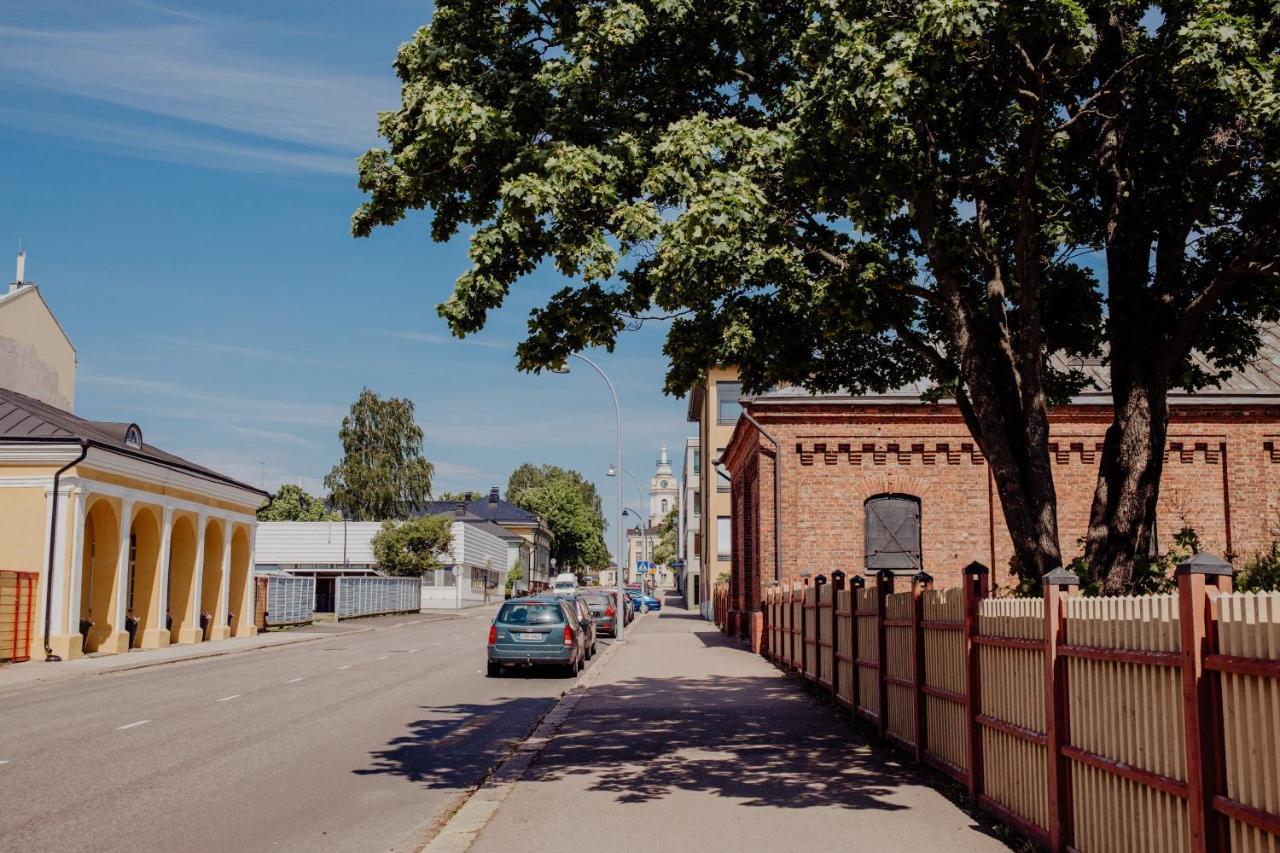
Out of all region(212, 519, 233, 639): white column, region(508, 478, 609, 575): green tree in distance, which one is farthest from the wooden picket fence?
region(508, 478, 609, 575): green tree in distance

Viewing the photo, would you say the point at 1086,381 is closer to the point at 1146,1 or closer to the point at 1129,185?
the point at 1129,185

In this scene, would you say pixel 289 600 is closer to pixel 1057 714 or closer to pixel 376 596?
pixel 376 596

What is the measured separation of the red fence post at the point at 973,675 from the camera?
8.41 metres

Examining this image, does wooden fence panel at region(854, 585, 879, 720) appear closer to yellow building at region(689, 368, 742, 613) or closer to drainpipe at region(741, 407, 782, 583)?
drainpipe at region(741, 407, 782, 583)

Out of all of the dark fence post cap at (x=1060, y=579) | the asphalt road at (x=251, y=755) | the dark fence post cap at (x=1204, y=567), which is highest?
the dark fence post cap at (x=1204, y=567)

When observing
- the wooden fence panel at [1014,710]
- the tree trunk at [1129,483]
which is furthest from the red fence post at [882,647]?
the wooden fence panel at [1014,710]

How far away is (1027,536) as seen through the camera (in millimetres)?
9773

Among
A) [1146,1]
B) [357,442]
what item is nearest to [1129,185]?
[1146,1]

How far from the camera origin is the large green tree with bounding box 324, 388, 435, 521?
89375mm

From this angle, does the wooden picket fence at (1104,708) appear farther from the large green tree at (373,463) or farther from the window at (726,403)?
the large green tree at (373,463)

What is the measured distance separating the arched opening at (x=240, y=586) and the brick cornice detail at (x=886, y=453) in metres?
21.0

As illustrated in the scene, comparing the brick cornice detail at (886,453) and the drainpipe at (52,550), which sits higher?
the brick cornice detail at (886,453)

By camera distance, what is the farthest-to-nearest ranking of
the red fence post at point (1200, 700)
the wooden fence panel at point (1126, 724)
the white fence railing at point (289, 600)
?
the white fence railing at point (289, 600) < the wooden fence panel at point (1126, 724) < the red fence post at point (1200, 700)

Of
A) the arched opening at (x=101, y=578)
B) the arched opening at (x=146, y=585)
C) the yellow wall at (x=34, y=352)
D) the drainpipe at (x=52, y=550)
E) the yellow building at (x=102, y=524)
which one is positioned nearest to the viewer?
the drainpipe at (x=52, y=550)
